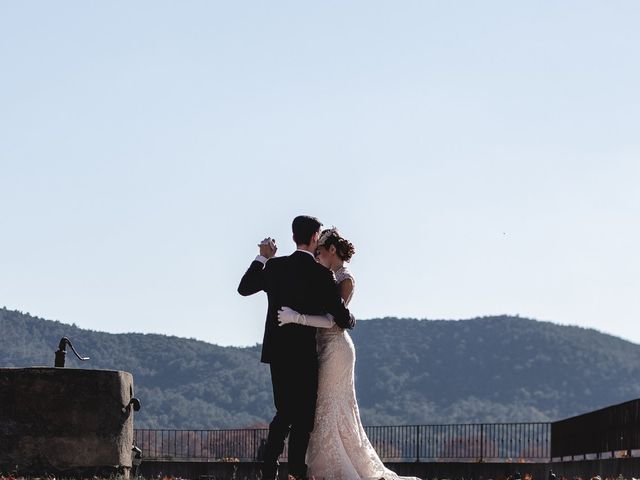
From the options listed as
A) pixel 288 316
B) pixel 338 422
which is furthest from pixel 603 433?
pixel 288 316

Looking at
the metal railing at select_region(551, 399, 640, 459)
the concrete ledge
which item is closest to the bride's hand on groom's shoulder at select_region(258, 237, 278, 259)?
the concrete ledge

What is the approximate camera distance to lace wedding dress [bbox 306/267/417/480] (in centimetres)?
1177

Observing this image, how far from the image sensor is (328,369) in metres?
11.8

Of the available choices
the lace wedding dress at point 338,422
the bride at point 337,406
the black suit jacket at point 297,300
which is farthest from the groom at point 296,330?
the lace wedding dress at point 338,422

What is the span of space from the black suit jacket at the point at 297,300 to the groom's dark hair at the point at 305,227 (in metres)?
0.11

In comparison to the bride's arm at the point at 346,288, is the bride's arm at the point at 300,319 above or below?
below

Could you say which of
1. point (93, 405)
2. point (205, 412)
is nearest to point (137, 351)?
point (205, 412)

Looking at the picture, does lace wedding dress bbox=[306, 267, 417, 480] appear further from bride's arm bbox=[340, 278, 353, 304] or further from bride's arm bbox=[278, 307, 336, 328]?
bride's arm bbox=[278, 307, 336, 328]

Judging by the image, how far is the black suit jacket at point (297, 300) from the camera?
11211 mm

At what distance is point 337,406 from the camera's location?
11977 mm

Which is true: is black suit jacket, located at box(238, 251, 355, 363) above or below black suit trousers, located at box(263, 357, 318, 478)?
above

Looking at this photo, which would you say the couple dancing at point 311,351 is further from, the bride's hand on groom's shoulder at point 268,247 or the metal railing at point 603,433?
the metal railing at point 603,433

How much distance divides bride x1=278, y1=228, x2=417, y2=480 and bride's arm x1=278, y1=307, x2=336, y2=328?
4.7 inches

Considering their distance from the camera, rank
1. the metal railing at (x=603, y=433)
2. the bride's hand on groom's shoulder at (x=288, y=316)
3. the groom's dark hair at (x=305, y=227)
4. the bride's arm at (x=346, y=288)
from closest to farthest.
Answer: the bride's hand on groom's shoulder at (x=288, y=316) < the groom's dark hair at (x=305, y=227) < the bride's arm at (x=346, y=288) < the metal railing at (x=603, y=433)
